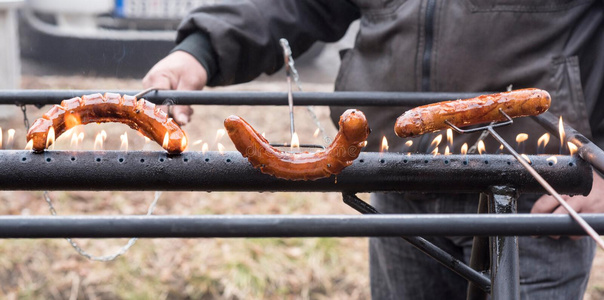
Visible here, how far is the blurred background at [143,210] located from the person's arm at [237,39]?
13.6 inches

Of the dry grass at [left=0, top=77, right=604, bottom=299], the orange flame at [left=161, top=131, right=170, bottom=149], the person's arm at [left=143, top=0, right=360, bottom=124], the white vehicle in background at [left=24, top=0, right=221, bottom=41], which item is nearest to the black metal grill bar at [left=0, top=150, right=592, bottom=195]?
the orange flame at [left=161, top=131, right=170, bottom=149]

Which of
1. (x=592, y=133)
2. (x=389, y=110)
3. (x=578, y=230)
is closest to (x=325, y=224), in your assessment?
(x=578, y=230)

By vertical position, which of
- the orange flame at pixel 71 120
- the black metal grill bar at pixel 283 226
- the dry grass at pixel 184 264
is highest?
the orange flame at pixel 71 120

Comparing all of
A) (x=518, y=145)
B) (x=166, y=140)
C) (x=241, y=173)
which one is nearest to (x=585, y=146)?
(x=518, y=145)

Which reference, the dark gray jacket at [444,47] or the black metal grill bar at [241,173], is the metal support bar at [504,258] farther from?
the dark gray jacket at [444,47]

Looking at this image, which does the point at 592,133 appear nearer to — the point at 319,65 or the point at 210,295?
the point at 210,295

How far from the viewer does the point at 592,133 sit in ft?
5.50

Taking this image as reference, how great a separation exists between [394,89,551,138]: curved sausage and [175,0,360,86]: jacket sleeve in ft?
2.58

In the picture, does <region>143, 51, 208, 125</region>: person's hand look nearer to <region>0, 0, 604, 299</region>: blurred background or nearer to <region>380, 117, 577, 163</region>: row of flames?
<region>0, 0, 604, 299</region>: blurred background

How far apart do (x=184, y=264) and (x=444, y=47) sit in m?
2.14

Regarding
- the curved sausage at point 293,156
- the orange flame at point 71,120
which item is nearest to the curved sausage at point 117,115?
the orange flame at point 71,120

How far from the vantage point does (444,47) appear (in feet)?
5.52

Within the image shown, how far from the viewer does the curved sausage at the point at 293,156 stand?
1.08 metres

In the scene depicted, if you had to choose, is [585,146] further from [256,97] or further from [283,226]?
[256,97]
